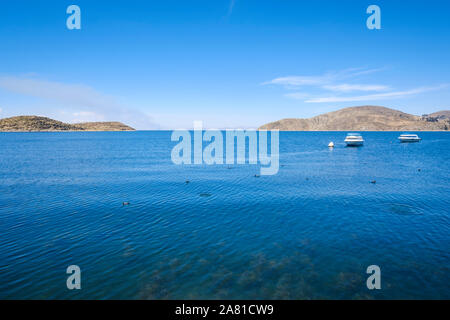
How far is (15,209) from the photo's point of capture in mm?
30672

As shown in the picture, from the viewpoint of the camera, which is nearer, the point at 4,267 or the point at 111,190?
the point at 4,267

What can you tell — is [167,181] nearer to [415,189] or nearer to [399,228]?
[399,228]

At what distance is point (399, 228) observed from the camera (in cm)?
2456

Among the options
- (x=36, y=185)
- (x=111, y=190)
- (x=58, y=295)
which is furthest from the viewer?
(x=36, y=185)

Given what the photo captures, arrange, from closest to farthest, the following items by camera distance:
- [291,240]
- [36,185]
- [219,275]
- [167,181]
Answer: [219,275], [291,240], [36,185], [167,181]

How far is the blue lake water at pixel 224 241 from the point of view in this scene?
1559cm

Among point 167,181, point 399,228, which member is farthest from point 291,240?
point 167,181

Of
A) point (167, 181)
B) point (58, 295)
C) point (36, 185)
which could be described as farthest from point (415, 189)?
point (36, 185)

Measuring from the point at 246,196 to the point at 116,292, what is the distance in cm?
2396

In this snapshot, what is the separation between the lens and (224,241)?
22.0 m

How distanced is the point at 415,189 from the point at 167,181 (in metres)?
44.2

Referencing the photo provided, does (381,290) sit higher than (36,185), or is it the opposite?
(36,185)

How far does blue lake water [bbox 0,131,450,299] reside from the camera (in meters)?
15.6

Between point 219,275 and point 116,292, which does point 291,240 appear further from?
point 116,292
